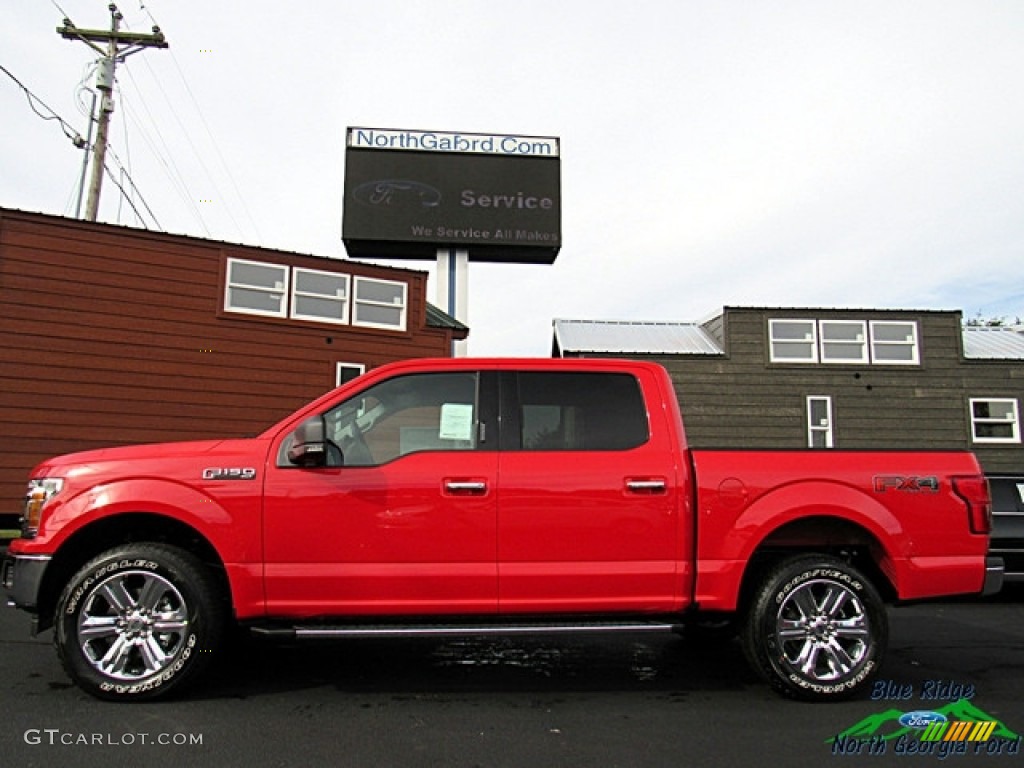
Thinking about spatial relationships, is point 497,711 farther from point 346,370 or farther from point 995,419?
point 995,419

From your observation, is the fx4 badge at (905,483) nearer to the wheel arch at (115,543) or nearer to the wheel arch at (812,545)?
the wheel arch at (812,545)

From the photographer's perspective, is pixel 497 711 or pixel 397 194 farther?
pixel 397 194

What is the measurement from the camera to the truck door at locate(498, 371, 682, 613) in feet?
12.5

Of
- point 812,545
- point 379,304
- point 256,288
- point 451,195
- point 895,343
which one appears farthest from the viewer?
point 451,195

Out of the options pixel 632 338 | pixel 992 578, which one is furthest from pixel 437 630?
pixel 632 338

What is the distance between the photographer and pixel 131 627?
3.70m

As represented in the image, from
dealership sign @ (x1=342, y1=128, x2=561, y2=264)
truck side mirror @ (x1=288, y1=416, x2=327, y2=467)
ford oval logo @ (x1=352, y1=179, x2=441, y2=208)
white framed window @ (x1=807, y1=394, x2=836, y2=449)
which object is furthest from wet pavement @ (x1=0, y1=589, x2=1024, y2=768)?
ford oval logo @ (x1=352, y1=179, x2=441, y2=208)

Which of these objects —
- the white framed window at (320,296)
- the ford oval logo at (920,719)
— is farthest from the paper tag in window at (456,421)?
the white framed window at (320,296)

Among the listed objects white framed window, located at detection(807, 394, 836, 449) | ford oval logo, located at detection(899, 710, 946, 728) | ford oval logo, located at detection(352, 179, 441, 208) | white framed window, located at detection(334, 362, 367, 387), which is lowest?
ford oval logo, located at detection(899, 710, 946, 728)

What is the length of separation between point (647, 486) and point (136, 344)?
31.5 ft

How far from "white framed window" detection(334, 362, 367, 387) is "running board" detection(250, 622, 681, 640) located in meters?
8.76

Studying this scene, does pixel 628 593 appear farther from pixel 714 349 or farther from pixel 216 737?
pixel 714 349

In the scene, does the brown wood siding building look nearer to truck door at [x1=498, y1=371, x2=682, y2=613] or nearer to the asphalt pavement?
the asphalt pavement

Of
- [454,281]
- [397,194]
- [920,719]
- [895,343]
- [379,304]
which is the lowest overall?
[920,719]
